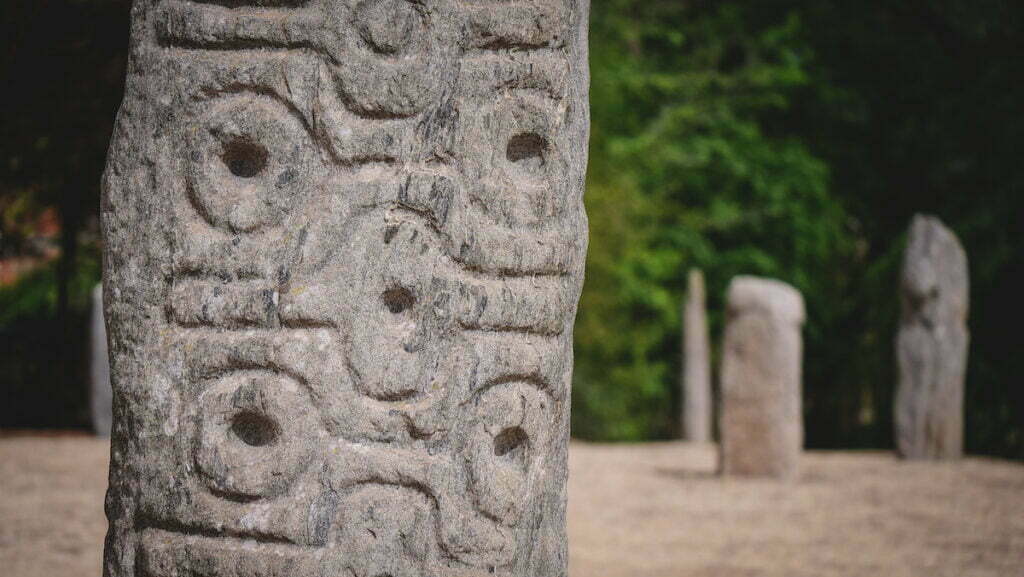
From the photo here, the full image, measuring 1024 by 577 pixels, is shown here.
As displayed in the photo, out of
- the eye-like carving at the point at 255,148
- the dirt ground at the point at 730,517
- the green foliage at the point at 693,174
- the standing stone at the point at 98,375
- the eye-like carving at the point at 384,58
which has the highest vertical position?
the green foliage at the point at 693,174

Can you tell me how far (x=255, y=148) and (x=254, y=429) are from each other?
2.16ft

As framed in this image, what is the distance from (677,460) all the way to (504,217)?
767cm

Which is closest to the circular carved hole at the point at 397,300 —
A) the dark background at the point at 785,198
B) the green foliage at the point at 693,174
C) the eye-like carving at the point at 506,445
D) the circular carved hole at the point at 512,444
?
the eye-like carving at the point at 506,445

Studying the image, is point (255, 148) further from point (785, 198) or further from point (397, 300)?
point (785, 198)

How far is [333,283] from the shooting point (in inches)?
105

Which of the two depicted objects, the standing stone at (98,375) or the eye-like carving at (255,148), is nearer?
the eye-like carving at (255,148)

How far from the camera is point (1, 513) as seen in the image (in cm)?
635

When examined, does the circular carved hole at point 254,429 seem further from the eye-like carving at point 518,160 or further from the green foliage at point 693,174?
the green foliage at point 693,174

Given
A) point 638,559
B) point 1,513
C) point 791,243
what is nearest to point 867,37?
point 791,243

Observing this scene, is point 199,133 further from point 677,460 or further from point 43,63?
point 677,460

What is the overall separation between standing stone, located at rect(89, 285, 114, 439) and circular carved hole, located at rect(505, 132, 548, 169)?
7759 millimetres

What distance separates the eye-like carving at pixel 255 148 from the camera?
2707 mm

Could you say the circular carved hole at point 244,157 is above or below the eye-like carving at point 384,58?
below

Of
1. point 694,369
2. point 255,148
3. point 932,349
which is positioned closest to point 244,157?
point 255,148
